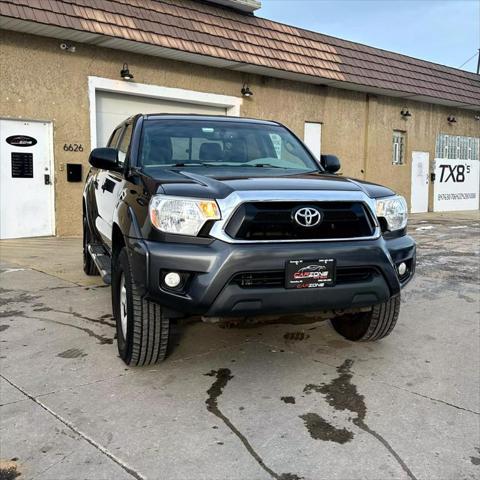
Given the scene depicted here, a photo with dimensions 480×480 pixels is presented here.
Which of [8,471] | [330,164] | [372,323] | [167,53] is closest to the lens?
[8,471]

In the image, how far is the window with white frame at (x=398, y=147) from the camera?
1681cm

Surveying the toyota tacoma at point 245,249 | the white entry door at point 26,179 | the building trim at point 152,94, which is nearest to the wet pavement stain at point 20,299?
the toyota tacoma at point 245,249

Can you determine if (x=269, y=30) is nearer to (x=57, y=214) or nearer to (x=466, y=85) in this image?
(x=57, y=214)

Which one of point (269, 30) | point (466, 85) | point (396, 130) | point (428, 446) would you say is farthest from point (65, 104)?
point (466, 85)

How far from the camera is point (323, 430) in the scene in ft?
9.14

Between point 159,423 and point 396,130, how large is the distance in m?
15.5

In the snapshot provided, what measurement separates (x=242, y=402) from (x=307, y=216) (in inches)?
45.7

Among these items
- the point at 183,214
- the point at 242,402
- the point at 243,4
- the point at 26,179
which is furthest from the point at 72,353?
the point at 243,4

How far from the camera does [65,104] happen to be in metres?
9.85

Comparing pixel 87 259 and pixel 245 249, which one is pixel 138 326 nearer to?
pixel 245 249

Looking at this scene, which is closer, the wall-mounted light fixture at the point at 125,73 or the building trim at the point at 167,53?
the building trim at the point at 167,53

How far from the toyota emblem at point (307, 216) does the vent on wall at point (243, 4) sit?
32.8 feet

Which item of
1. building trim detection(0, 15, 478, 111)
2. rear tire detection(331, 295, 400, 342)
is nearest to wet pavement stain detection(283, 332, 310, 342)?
rear tire detection(331, 295, 400, 342)

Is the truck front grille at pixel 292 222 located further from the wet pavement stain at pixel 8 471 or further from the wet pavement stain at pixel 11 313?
the wet pavement stain at pixel 11 313
